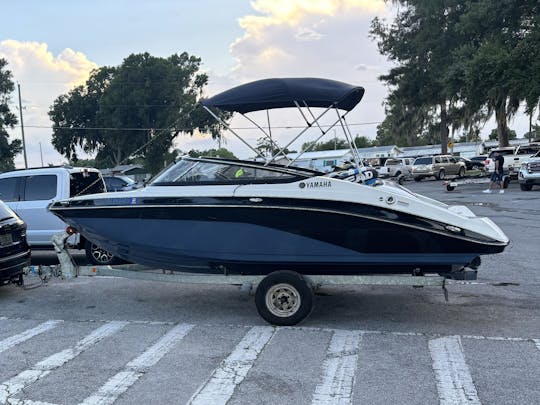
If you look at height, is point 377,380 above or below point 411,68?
below

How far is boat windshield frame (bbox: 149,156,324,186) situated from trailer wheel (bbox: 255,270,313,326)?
1057 mm

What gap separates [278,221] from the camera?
5.96 m

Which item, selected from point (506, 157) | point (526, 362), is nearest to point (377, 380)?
point (526, 362)

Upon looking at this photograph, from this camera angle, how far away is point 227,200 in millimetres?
6039

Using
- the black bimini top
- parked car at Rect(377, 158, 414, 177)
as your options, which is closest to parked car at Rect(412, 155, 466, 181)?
parked car at Rect(377, 158, 414, 177)

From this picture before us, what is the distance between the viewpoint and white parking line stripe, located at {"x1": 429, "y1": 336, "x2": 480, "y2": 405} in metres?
4.18

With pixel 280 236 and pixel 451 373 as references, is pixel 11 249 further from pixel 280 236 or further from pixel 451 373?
pixel 451 373

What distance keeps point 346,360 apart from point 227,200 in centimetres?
211

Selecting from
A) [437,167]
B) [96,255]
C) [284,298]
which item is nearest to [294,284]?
[284,298]

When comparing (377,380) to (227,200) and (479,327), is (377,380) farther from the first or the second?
(227,200)

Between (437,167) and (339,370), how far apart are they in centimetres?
3519

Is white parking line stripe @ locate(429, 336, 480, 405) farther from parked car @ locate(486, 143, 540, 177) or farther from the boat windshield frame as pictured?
parked car @ locate(486, 143, 540, 177)

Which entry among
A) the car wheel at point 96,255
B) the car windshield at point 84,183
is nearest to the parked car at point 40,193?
the car windshield at point 84,183

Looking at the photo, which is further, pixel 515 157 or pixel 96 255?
pixel 515 157
